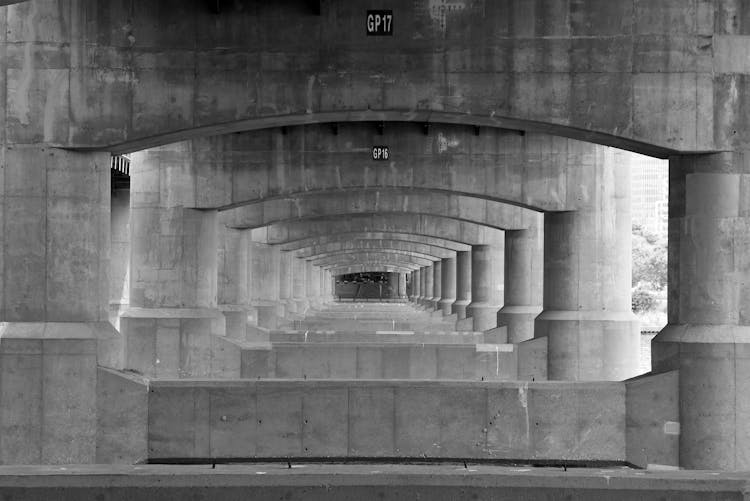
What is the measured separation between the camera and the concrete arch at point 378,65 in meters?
17.9

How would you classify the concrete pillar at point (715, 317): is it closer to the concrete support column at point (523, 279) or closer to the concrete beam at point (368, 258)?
the concrete support column at point (523, 279)

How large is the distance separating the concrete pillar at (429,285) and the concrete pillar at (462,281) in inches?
849

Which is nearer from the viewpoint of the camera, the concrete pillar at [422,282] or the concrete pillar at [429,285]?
the concrete pillar at [429,285]

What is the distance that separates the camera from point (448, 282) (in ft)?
232

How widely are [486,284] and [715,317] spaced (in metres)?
31.4

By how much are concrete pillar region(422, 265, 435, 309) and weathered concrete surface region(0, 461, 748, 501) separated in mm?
73798

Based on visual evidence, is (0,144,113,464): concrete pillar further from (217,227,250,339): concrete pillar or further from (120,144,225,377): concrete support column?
(217,227,250,339): concrete pillar

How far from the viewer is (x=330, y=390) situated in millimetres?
18938

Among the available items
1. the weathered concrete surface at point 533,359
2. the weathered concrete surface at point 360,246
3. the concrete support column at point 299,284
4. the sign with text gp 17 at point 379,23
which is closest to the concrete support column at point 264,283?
the weathered concrete surface at point 360,246

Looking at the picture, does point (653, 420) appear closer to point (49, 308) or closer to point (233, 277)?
point (49, 308)

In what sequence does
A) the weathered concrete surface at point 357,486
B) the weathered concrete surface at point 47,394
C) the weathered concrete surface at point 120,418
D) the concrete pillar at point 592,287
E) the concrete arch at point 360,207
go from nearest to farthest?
the weathered concrete surface at point 357,486 < the weathered concrete surface at point 47,394 < the weathered concrete surface at point 120,418 < the concrete pillar at point 592,287 < the concrete arch at point 360,207

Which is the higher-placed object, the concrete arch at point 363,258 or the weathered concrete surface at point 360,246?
the weathered concrete surface at point 360,246

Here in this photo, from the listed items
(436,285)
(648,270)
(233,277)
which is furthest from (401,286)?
(233,277)

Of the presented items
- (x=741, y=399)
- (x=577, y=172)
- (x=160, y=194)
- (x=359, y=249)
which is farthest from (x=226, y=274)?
(x=359, y=249)
